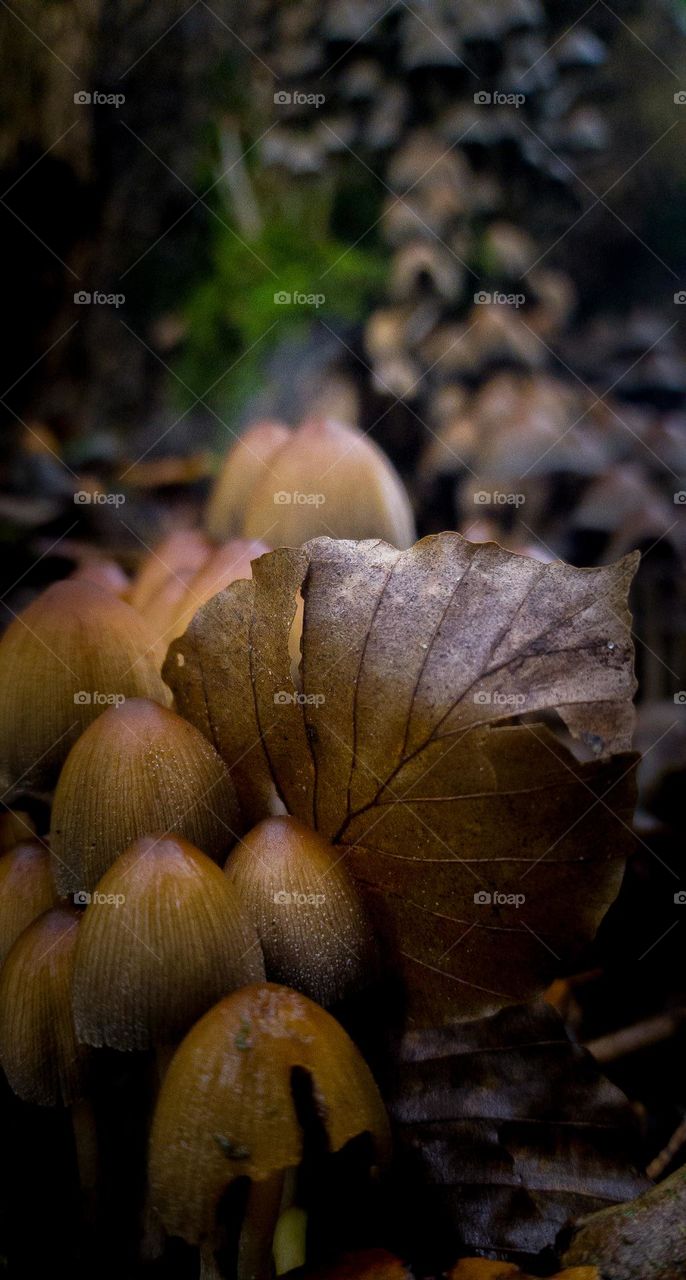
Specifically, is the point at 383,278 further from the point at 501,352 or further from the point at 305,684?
the point at 305,684

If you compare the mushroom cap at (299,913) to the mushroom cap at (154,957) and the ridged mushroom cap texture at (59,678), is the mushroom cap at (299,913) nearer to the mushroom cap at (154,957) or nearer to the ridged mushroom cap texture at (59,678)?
the mushroom cap at (154,957)

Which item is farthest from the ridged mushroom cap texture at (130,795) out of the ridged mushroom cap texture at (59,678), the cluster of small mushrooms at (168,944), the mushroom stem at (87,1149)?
the mushroom stem at (87,1149)

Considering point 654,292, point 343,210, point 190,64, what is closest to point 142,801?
point 190,64

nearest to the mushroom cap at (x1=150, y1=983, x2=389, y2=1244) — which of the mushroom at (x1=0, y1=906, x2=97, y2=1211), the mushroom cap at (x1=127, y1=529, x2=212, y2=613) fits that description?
the mushroom at (x1=0, y1=906, x2=97, y2=1211)

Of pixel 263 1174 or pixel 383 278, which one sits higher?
pixel 383 278

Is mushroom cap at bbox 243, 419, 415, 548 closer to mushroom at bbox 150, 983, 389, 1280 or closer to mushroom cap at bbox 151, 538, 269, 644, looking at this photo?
mushroom cap at bbox 151, 538, 269, 644
